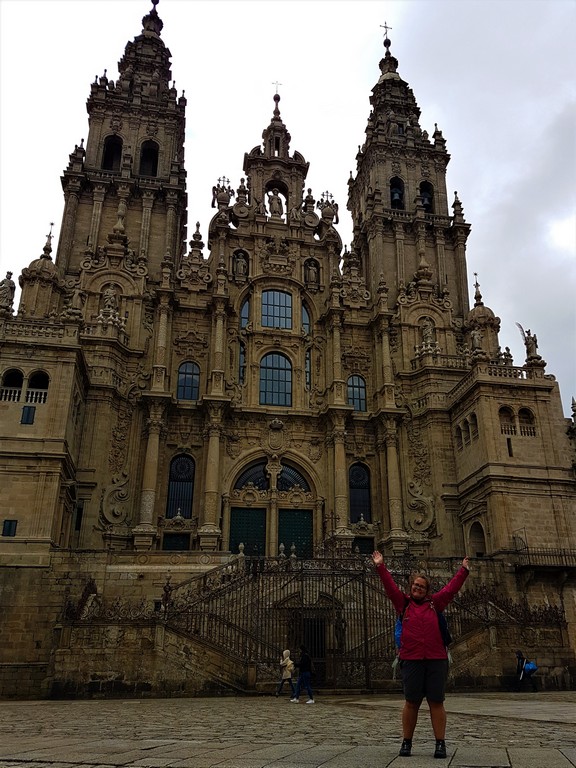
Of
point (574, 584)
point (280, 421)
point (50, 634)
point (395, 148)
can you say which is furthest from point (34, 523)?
point (395, 148)

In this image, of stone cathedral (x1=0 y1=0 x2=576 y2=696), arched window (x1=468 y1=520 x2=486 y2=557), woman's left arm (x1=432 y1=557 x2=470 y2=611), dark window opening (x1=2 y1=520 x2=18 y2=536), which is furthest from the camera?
arched window (x1=468 y1=520 x2=486 y2=557)

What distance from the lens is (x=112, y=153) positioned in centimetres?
4062

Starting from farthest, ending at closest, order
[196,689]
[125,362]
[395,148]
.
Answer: [395,148]
[125,362]
[196,689]

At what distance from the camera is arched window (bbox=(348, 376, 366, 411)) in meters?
36.1

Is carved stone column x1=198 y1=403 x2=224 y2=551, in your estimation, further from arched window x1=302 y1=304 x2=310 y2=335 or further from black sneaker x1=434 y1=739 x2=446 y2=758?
black sneaker x1=434 y1=739 x2=446 y2=758

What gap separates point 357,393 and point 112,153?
2147 centimetres

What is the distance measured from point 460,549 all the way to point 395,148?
26.7 metres

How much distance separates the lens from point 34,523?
2411cm

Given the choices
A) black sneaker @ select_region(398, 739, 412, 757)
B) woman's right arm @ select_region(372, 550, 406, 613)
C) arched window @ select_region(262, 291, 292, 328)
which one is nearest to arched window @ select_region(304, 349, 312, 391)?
arched window @ select_region(262, 291, 292, 328)

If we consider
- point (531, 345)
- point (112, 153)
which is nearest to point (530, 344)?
point (531, 345)

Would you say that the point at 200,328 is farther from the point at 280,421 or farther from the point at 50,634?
the point at 50,634

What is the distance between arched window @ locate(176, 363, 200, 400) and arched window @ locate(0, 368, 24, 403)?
365 inches

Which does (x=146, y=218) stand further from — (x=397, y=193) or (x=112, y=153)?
(x=397, y=193)

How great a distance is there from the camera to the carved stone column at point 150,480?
28.9 meters
